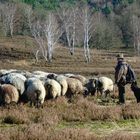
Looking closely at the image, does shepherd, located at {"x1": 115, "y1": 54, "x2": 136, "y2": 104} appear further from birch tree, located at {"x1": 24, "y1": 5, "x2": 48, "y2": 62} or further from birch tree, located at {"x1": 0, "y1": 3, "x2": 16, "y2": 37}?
birch tree, located at {"x1": 0, "y1": 3, "x2": 16, "y2": 37}

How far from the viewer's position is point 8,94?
18.4m

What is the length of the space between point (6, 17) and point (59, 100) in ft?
292

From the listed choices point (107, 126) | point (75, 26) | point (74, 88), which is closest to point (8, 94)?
point (74, 88)

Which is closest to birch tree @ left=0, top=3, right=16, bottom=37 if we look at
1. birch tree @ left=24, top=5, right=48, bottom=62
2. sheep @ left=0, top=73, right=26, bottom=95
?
birch tree @ left=24, top=5, right=48, bottom=62

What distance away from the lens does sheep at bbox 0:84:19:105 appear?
59.9ft

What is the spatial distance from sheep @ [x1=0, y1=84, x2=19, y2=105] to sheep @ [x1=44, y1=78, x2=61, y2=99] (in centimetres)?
186

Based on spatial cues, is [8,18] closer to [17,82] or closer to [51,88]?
[51,88]

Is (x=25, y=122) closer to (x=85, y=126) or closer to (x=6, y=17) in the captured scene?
(x=85, y=126)

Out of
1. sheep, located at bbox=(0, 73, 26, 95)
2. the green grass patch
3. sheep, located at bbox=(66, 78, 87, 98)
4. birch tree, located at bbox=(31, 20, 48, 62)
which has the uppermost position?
birch tree, located at bbox=(31, 20, 48, 62)

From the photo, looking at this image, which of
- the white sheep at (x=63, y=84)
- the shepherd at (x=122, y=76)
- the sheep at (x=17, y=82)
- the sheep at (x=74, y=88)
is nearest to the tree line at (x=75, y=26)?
the sheep at (x=74, y=88)

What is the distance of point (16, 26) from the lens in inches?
4476

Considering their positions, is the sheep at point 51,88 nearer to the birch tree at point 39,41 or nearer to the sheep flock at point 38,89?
the sheep flock at point 38,89

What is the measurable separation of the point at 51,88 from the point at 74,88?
96.6 inches

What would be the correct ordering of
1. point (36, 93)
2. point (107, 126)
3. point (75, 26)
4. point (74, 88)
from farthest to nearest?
point (75, 26), point (74, 88), point (36, 93), point (107, 126)
